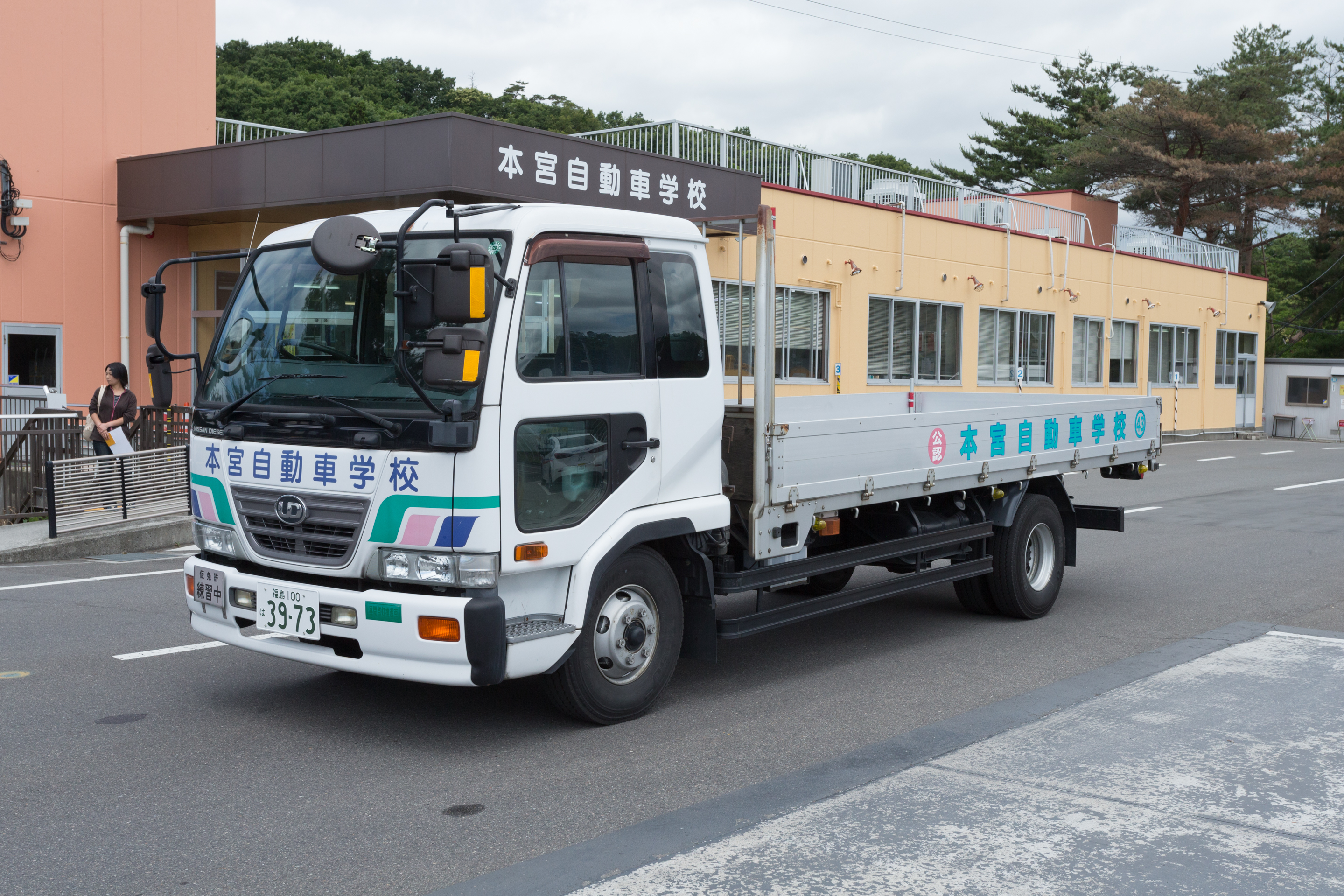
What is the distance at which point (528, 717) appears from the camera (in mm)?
5809

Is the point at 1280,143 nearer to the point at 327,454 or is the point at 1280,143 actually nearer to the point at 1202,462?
the point at 1202,462

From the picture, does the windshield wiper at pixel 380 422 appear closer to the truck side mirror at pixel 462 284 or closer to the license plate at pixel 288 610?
the truck side mirror at pixel 462 284

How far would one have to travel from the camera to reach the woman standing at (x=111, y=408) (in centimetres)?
1258

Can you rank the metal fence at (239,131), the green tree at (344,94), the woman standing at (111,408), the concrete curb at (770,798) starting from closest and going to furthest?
1. the concrete curb at (770,798)
2. the woman standing at (111,408)
3. the metal fence at (239,131)
4. the green tree at (344,94)

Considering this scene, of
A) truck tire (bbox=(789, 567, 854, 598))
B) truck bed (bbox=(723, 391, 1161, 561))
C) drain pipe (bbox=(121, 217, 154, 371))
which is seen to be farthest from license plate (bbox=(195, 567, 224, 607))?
drain pipe (bbox=(121, 217, 154, 371))

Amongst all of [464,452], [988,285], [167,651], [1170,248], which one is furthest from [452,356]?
[1170,248]

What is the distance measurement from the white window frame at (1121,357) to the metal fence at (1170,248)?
1967mm

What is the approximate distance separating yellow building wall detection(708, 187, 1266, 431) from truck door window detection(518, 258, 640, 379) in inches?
428

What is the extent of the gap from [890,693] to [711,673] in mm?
1019

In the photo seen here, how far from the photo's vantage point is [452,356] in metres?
4.65

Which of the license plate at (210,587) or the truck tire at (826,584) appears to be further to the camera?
the truck tire at (826,584)

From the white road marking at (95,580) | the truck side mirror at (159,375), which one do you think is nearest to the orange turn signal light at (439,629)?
the truck side mirror at (159,375)

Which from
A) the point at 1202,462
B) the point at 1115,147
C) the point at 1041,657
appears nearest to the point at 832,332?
the point at 1202,462

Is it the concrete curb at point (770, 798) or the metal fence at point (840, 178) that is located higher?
the metal fence at point (840, 178)
